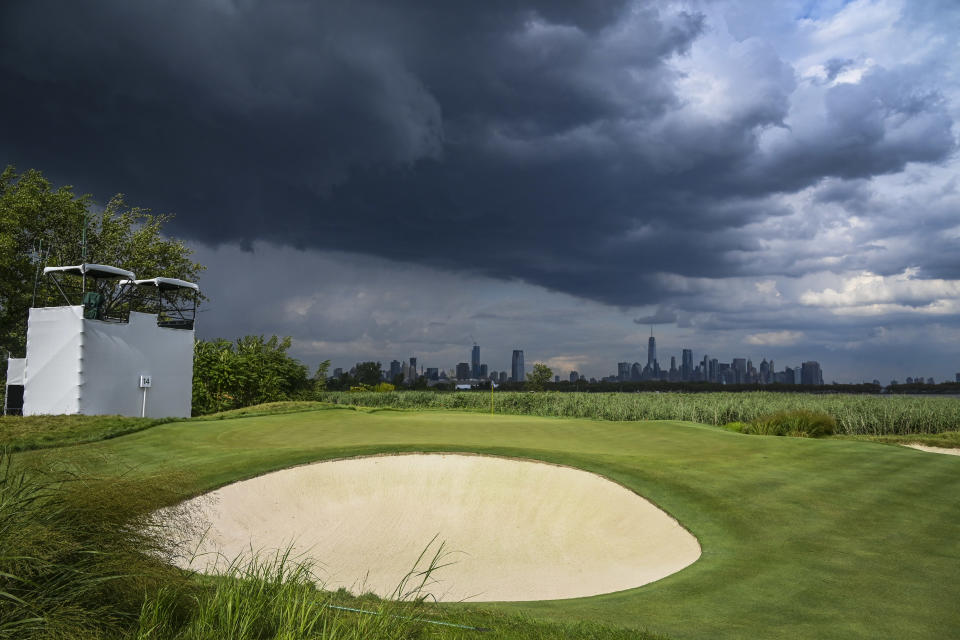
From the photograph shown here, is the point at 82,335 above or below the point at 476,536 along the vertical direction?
above

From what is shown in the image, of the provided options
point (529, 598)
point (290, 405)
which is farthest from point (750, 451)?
point (290, 405)

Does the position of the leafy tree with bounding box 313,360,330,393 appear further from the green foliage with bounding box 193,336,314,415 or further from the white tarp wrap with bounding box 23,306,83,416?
the white tarp wrap with bounding box 23,306,83,416

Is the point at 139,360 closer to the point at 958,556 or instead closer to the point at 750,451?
the point at 750,451

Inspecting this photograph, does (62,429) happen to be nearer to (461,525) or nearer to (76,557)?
(461,525)

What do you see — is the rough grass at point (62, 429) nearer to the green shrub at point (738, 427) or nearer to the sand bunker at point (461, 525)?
the sand bunker at point (461, 525)

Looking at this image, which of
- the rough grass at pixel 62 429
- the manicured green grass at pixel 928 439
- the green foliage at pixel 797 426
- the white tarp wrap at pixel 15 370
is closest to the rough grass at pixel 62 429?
the rough grass at pixel 62 429
